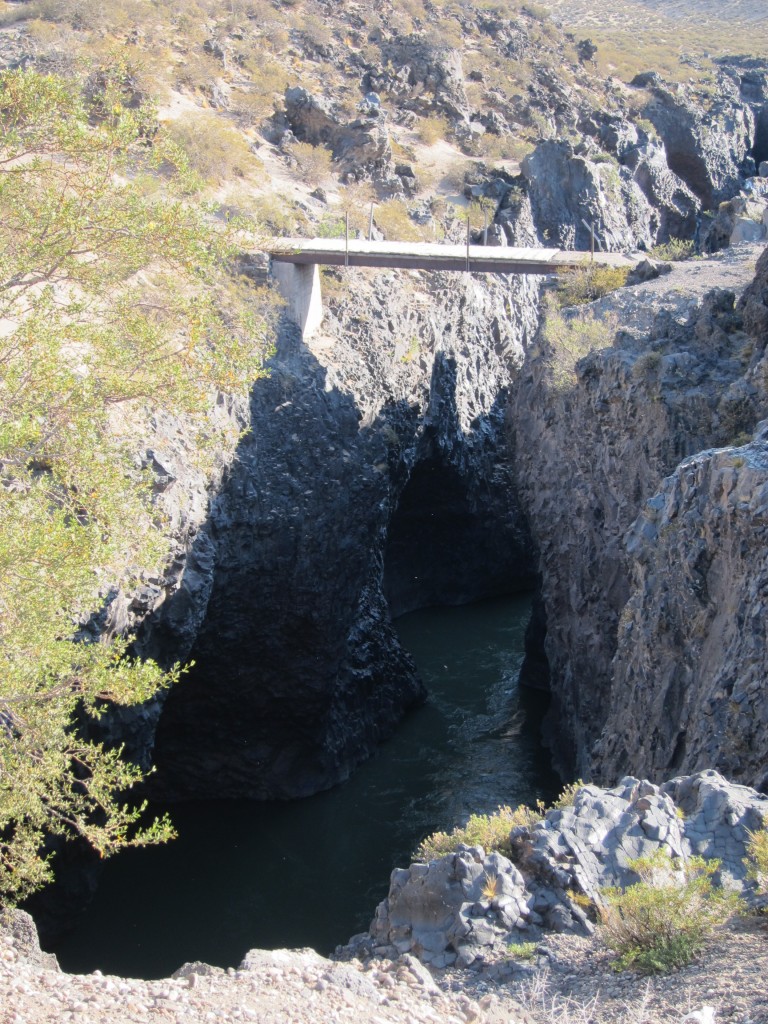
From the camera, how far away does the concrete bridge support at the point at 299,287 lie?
25094 mm

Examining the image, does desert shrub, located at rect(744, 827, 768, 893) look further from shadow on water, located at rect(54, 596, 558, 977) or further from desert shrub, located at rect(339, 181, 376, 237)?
desert shrub, located at rect(339, 181, 376, 237)

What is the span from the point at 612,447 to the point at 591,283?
7.40m

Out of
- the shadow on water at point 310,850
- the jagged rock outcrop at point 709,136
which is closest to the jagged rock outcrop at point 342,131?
the jagged rock outcrop at point 709,136

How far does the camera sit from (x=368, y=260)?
2506 cm

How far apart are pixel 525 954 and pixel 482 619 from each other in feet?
90.3

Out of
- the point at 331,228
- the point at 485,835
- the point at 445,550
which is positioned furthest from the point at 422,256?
the point at 485,835

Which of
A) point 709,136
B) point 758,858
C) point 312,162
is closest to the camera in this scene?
point 758,858

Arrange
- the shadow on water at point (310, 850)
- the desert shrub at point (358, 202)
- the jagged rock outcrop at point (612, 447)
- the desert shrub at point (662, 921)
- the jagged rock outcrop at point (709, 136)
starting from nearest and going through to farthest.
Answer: the desert shrub at point (662, 921)
the jagged rock outcrop at point (612, 447)
the shadow on water at point (310, 850)
the desert shrub at point (358, 202)
the jagged rock outcrop at point (709, 136)

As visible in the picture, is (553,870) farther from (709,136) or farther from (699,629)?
(709,136)

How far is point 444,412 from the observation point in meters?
31.6

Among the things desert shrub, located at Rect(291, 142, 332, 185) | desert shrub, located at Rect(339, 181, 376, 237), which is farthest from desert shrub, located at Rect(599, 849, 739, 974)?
desert shrub, located at Rect(291, 142, 332, 185)

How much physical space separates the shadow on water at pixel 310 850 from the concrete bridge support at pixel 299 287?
429 inches

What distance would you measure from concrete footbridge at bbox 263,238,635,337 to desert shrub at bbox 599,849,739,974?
62.7 ft

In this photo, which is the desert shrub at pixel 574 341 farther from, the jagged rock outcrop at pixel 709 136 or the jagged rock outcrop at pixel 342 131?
the jagged rock outcrop at pixel 709 136
